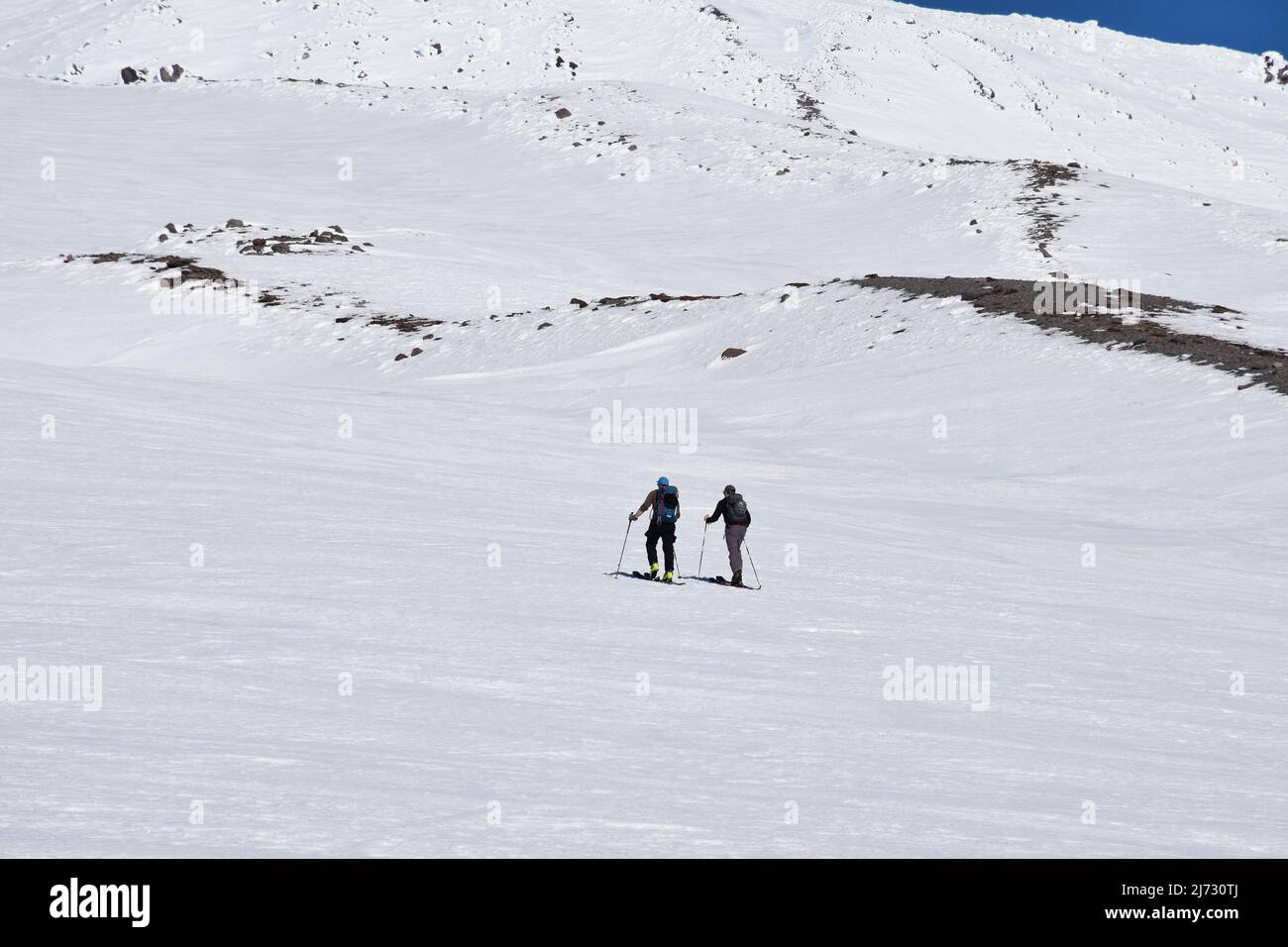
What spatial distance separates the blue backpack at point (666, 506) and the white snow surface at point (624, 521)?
76cm

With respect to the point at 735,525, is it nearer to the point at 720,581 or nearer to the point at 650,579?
the point at 720,581

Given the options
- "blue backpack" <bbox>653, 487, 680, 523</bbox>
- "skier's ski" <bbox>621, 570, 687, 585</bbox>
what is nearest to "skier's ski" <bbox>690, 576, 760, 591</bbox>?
"skier's ski" <bbox>621, 570, 687, 585</bbox>

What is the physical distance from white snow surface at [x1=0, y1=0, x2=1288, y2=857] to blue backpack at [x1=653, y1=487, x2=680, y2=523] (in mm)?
760

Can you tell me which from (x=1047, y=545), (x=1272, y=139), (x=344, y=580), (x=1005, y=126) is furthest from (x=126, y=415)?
(x=1272, y=139)

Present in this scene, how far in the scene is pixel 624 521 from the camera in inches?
719

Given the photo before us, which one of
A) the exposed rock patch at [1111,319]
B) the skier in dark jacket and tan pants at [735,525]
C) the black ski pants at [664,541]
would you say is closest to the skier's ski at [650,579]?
the black ski pants at [664,541]

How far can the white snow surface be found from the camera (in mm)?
7504

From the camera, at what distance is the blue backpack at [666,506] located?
14.4 metres

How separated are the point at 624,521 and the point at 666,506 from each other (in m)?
3.90

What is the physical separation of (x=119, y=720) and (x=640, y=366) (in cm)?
2724

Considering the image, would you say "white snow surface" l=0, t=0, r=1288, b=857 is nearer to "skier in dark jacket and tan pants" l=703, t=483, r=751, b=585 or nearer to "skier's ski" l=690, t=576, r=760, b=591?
"skier's ski" l=690, t=576, r=760, b=591
